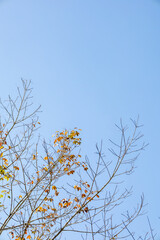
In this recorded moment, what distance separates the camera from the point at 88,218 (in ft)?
16.0

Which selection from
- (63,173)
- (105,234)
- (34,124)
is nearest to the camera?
(105,234)

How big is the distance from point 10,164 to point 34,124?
4.01 ft

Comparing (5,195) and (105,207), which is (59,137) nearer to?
(5,195)

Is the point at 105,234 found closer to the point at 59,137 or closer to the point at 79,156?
the point at 79,156

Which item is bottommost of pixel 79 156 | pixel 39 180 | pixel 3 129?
pixel 39 180

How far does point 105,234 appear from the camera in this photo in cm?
474

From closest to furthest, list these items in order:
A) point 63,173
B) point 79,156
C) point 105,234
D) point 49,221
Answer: point 105,234 → point 49,221 → point 63,173 → point 79,156

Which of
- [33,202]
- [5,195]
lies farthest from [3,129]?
[33,202]

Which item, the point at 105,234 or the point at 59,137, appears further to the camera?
the point at 59,137

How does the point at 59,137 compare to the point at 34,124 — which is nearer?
the point at 34,124

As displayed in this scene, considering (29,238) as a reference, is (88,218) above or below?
above

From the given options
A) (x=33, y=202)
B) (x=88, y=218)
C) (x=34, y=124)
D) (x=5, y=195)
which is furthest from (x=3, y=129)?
(x=88, y=218)

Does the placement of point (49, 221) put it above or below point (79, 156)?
below

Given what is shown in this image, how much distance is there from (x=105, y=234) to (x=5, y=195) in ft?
8.97
